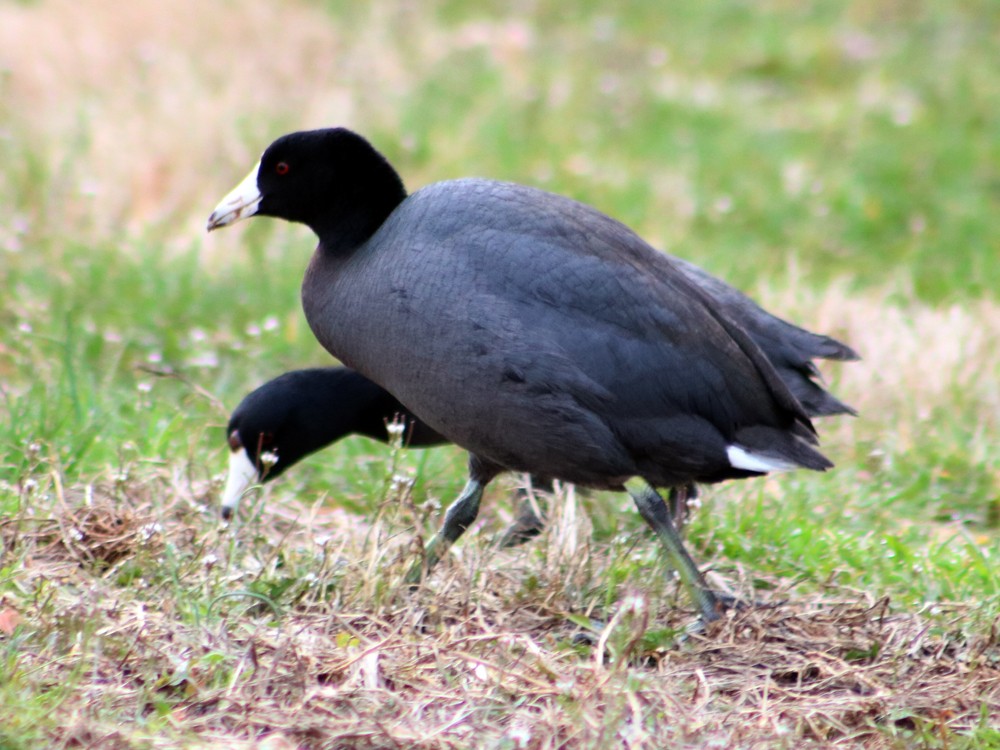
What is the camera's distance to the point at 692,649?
314 centimetres

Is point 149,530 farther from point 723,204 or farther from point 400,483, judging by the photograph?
point 723,204

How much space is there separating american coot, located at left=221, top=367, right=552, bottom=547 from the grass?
0.12m

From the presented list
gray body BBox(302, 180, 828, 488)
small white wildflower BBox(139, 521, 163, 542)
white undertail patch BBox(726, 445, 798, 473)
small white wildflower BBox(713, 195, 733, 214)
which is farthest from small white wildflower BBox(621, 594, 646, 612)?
small white wildflower BBox(713, 195, 733, 214)

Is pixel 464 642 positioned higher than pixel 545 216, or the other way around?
pixel 545 216

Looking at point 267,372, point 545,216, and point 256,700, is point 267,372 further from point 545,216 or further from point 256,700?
point 256,700

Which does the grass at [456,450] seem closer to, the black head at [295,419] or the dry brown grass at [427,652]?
the dry brown grass at [427,652]

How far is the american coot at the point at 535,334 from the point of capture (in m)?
3.09

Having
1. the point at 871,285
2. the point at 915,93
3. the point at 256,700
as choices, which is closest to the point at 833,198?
the point at 871,285

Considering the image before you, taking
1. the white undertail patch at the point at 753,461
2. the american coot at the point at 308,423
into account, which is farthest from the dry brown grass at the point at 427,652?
the white undertail patch at the point at 753,461

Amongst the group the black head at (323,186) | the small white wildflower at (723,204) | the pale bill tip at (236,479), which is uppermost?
the black head at (323,186)

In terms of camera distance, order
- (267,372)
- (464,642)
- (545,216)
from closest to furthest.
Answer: (464,642)
(545,216)
(267,372)

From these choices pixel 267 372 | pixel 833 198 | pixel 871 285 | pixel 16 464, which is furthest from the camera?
pixel 833 198

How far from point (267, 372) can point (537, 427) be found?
2.14 metres

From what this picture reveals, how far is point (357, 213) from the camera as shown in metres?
3.49
